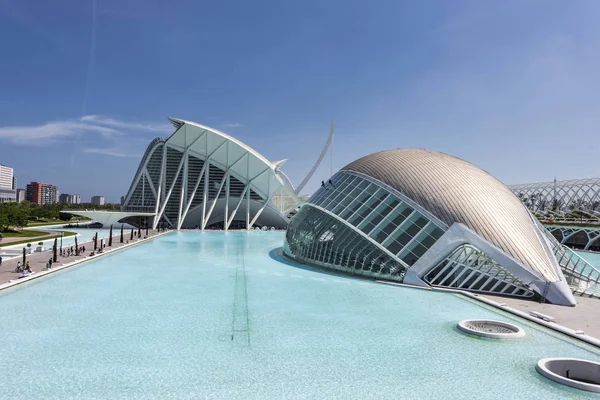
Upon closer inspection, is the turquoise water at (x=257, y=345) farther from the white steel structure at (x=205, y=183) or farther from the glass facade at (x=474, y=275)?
the white steel structure at (x=205, y=183)

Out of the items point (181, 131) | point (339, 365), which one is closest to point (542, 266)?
point (339, 365)

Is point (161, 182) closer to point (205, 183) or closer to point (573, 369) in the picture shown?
point (205, 183)

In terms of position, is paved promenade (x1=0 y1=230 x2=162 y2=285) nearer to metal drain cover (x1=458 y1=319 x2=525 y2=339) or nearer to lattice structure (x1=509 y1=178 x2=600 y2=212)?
metal drain cover (x1=458 y1=319 x2=525 y2=339)

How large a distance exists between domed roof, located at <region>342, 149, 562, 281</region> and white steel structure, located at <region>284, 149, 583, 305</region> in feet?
0.16

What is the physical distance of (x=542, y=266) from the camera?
18312 millimetres

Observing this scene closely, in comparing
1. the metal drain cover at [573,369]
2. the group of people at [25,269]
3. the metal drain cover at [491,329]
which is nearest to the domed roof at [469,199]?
the metal drain cover at [491,329]

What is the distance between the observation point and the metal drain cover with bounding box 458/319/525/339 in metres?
12.8

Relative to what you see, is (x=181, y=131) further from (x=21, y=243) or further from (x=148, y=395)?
(x=148, y=395)

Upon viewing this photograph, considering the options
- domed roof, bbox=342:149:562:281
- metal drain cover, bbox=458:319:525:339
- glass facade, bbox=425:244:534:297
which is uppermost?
domed roof, bbox=342:149:562:281

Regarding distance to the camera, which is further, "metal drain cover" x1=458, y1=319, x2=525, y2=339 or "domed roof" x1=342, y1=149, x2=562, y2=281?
"domed roof" x1=342, y1=149, x2=562, y2=281

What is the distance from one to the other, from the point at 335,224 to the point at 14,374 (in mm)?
17879

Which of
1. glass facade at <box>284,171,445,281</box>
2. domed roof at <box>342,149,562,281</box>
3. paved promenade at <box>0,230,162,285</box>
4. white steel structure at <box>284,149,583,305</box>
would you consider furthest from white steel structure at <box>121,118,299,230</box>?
domed roof at <box>342,149,562,281</box>

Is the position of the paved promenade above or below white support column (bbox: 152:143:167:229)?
below

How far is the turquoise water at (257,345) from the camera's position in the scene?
940cm
